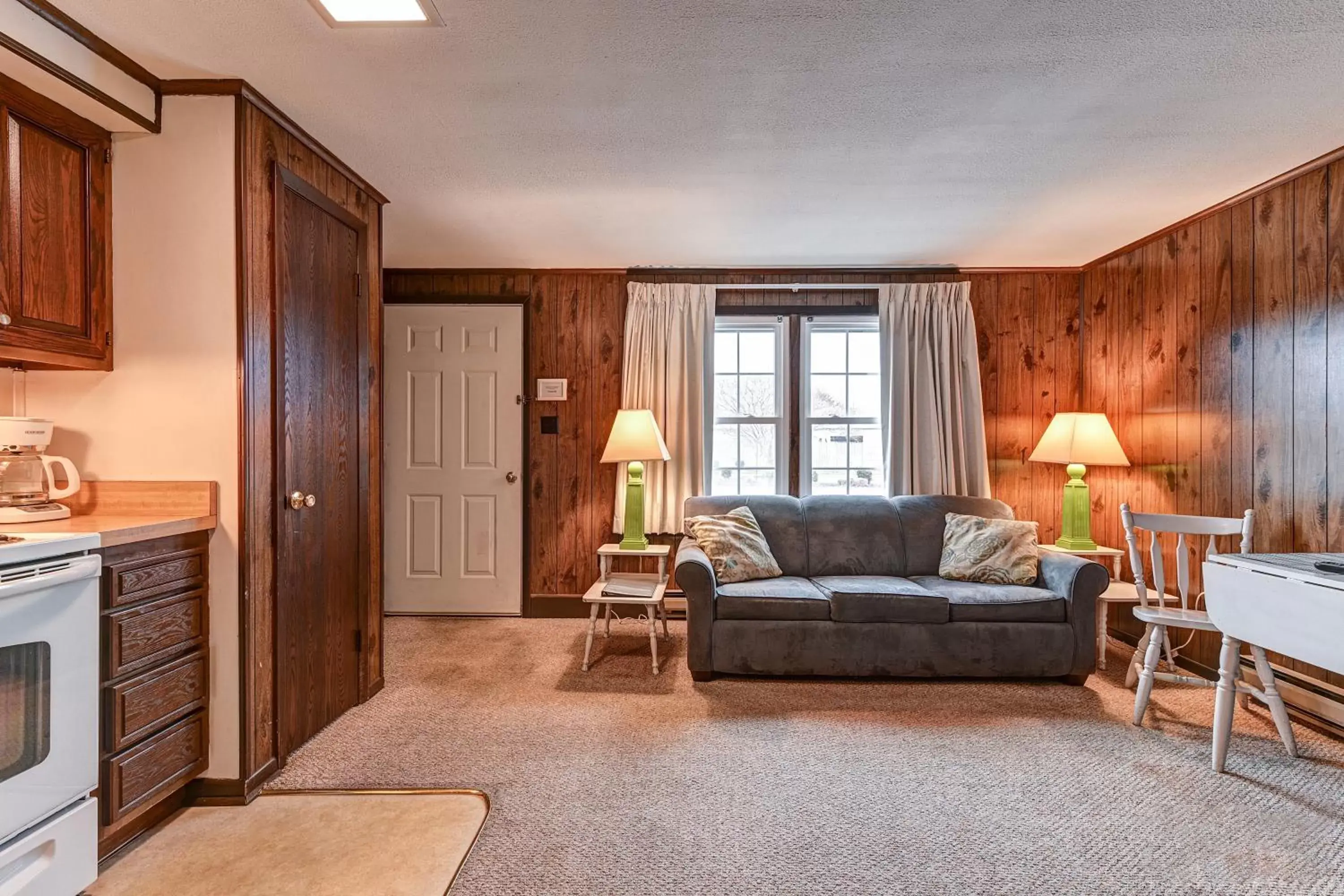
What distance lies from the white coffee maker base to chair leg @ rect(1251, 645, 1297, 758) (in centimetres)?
385

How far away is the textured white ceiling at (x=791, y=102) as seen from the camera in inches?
67.7

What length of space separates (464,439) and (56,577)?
2764 millimetres

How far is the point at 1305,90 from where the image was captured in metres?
2.04

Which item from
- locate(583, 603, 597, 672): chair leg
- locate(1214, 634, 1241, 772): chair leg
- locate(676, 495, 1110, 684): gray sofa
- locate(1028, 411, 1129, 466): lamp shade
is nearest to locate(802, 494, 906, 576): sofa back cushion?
locate(676, 495, 1110, 684): gray sofa

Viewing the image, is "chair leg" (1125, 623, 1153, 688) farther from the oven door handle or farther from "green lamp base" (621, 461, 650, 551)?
the oven door handle

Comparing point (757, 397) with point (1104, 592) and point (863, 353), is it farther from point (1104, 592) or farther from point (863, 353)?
point (1104, 592)

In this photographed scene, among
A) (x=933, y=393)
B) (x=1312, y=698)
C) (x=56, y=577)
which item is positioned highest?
(x=933, y=393)

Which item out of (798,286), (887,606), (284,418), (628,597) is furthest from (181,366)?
(798,286)

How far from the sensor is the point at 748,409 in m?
4.27

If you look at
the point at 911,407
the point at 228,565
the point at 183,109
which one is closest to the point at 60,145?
the point at 183,109

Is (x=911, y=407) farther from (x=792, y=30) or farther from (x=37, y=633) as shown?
(x=37, y=633)

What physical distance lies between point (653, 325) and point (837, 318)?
1.20 metres

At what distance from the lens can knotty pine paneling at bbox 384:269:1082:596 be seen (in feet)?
13.7

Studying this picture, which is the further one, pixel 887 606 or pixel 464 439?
pixel 464 439
